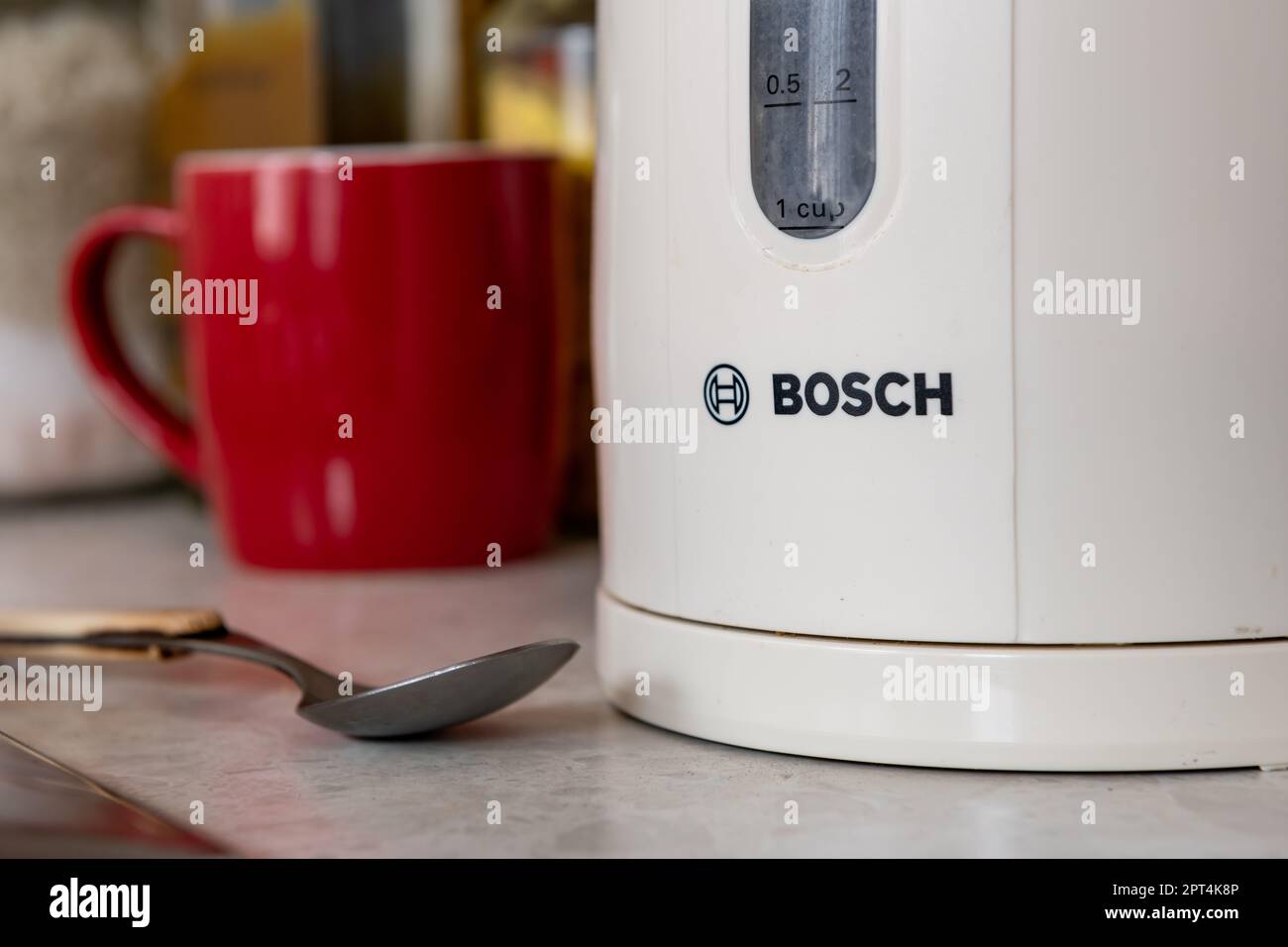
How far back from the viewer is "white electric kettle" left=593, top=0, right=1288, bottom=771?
0.36 meters

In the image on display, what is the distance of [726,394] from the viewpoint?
395 millimetres

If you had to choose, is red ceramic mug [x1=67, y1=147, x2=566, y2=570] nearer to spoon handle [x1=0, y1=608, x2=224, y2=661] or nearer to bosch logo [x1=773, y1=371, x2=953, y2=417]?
spoon handle [x1=0, y1=608, x2=224, y2=661]

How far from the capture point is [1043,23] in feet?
1.16

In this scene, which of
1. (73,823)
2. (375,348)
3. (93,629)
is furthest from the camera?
(375,348)

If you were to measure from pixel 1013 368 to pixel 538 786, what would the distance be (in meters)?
0.15

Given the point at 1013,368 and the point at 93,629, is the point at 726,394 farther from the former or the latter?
the point at 93,629

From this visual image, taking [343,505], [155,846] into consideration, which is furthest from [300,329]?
[155,846]

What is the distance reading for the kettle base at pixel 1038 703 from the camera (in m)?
0.37

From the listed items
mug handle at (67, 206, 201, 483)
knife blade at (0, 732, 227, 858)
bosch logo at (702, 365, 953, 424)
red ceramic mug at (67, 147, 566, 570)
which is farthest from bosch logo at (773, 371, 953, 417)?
mug handle at (67, 206, 201, 483)

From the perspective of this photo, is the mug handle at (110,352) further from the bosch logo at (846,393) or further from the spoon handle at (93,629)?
the bosch logo at (846,393)

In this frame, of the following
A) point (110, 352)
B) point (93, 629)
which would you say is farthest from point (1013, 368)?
point (110, 352)

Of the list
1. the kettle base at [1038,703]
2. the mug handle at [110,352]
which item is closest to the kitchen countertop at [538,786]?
the kettle base at [1038,703]
